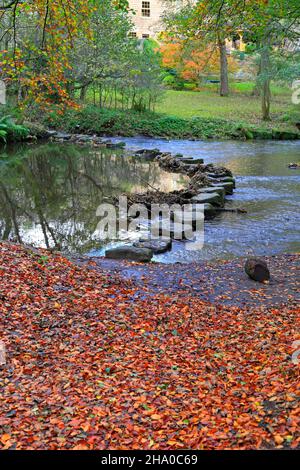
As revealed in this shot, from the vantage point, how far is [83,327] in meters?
5.55

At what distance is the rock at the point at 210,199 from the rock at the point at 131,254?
4.36 m

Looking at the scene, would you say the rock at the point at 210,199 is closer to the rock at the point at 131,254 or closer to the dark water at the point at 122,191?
the dark water at the point at 122,191

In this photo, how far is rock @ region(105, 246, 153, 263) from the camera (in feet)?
28.7

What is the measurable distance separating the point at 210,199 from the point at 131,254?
15.6 ft

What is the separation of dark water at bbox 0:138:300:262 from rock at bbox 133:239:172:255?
15 cm

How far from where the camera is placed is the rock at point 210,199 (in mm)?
12898

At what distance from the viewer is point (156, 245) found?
31.4 feet

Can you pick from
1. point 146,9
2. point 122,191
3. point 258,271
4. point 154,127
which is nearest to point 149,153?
point 154,127

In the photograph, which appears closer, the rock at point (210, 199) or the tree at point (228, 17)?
the tree at point (228, 17)

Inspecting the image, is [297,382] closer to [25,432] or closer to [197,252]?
[25,432]

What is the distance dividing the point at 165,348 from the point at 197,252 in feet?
14.7

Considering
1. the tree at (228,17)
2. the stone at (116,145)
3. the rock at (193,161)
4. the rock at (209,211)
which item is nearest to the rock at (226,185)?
the rock at (209,211)

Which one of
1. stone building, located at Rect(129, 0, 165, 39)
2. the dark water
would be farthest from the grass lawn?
stone building, located at Rect(129, 0, 165, 39)
